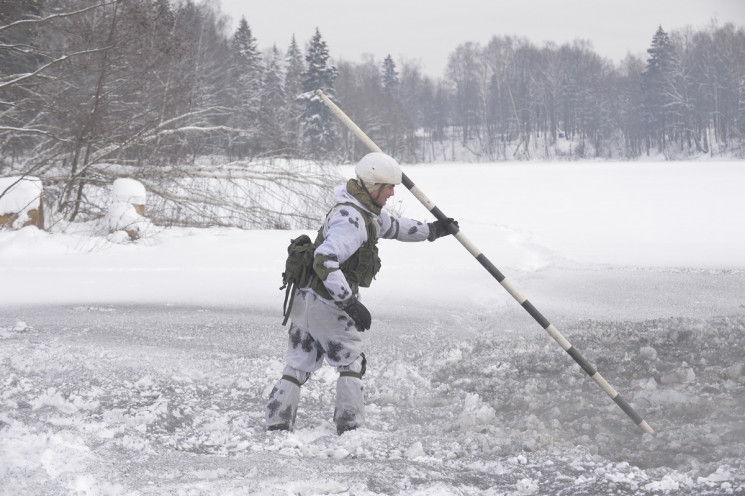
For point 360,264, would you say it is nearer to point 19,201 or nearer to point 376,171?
point 376,171

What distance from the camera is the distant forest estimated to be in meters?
10.5

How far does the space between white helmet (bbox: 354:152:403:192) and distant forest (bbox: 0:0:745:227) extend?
6.92 m

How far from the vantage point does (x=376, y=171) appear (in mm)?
3830

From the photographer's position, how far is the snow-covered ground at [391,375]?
3195mm

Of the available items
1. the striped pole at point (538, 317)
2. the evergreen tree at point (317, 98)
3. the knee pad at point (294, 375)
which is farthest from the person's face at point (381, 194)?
the evergreen tree at point (317, 98)

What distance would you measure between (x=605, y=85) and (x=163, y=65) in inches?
2051

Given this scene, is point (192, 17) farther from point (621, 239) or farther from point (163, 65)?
point (621, 239)

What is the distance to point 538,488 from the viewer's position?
10.1 feet

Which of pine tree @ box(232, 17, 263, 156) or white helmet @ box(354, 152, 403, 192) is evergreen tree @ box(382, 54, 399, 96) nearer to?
pine tree @ box(232, 17, 263, 156)

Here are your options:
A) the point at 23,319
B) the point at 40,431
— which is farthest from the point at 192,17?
the point at 40,431

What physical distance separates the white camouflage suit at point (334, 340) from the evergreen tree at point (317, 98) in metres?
28.6

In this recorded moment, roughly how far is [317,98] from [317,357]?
104 feet

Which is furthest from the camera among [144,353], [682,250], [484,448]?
[682,250]

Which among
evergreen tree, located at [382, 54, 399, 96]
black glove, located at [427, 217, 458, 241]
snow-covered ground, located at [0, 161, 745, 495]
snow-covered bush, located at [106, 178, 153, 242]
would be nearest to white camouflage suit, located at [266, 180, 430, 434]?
snow-covered ground, located at [0, 161, 745, 495]
